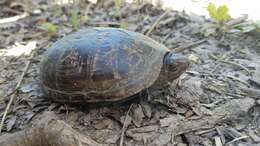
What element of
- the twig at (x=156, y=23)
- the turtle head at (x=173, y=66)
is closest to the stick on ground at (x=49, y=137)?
the turtle head at (x=173, y=66)

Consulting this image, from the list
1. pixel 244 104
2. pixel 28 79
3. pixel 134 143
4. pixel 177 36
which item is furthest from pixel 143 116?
pixel 177 36

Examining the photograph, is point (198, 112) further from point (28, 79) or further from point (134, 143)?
point (28, 79)

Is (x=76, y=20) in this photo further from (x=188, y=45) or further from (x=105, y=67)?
(x=105, y=67)

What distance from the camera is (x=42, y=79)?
282 centimetres

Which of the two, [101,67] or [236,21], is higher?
[236,21]

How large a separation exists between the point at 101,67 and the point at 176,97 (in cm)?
62

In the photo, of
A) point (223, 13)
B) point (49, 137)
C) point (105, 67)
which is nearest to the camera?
point (49, 137)

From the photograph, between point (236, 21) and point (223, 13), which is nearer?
point (223, 13)

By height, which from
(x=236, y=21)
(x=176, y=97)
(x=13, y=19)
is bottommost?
(x=176, y=97)

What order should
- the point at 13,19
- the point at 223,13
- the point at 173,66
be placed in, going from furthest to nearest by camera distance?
1. the point at 13,19
2. the point at 223,13
3. the point at 173,66

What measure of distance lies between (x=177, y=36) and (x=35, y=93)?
1551 mm

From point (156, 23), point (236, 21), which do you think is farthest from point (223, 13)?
point (156, 23)

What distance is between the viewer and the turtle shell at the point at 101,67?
8.32 feet

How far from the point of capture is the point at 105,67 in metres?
2.54
